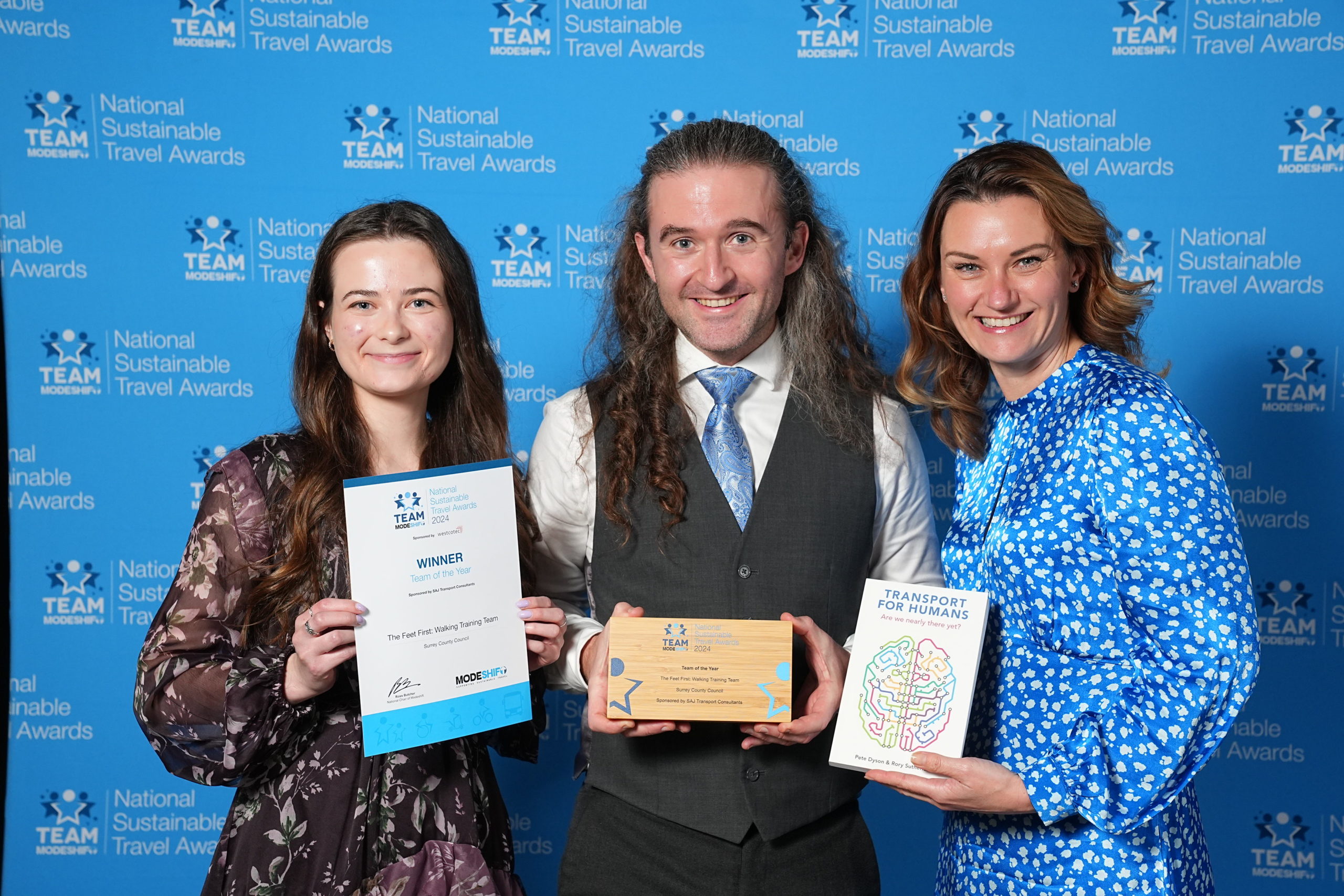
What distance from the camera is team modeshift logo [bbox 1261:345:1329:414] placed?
302cm

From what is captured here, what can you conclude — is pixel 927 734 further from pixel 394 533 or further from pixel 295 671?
pixel 295 671

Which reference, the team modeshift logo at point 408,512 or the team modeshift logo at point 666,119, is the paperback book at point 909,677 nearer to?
the team modeshift logo at point 408,512

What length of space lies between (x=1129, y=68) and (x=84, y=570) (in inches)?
144

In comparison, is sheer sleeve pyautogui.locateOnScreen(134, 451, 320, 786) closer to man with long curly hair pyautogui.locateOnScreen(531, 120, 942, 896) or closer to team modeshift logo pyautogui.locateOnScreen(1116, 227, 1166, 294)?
man with long curly hair pyautogui.locateOnScreen(531, 120, 942, 896)

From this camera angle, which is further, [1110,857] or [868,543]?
[868,543]

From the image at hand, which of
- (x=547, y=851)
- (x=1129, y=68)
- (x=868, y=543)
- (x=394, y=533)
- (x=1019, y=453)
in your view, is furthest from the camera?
(x=547, y=851)

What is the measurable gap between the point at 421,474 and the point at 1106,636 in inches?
43.6

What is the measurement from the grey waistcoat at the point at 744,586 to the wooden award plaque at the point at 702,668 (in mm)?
198

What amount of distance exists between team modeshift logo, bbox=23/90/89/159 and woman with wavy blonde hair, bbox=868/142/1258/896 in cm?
268

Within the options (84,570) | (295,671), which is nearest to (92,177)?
(84,570)

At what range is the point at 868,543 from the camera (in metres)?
1.91

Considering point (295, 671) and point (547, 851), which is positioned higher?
point (295, 671)

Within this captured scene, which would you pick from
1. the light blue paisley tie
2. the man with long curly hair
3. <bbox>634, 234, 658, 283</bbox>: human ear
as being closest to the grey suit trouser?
the man with long curly hair

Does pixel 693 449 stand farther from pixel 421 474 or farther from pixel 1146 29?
pixel 1146 29
